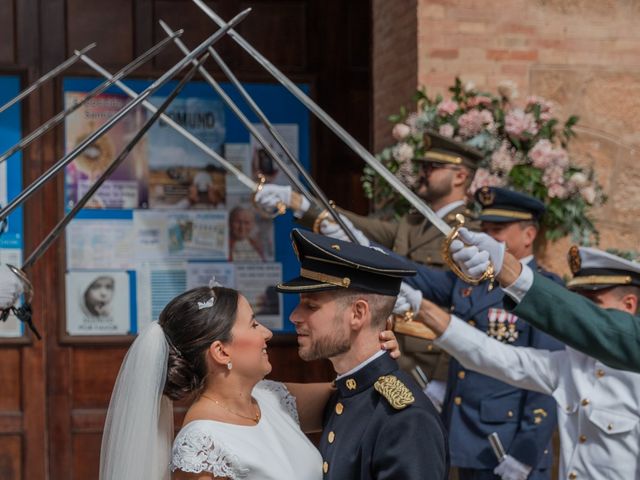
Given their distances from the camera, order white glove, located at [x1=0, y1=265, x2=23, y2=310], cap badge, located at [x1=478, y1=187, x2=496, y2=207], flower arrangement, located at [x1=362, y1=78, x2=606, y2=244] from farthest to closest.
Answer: flower arrangement, located at [x1=362, y1=78, x2=606, y2=244]
cap badge, located at [x1=478, y1=187, x2=496, y2=207]
white glove, located at [x1=0, y1=265, x2=23, y2=310]

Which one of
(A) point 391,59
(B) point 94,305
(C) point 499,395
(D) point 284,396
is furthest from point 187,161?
(D) point 284,396

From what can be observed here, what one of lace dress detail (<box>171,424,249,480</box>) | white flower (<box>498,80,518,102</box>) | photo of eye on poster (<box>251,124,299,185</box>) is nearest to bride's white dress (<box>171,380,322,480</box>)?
lace dress detail (<box>171,424,249,480</box>)

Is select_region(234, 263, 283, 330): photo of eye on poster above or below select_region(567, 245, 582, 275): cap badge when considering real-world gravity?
below

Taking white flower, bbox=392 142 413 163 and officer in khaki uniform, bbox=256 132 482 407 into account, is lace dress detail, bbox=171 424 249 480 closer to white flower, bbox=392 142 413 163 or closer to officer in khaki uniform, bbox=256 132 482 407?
officer in khaki uniform, bbox=256 132 482 407

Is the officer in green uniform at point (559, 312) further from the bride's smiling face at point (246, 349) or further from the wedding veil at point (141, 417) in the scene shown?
the wedding veil at point (141, 417)

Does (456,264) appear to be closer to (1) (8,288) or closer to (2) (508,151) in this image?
(1) (8,288)

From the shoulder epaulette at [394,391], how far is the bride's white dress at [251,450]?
1.07 feet

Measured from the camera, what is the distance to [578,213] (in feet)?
19.1

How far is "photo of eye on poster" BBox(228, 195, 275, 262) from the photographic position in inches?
273

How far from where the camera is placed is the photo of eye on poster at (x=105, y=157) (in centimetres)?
670

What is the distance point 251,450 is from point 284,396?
17.0 inches

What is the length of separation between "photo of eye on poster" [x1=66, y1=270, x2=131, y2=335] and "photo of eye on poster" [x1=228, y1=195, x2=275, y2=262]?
0.74 m

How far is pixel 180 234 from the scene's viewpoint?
22.5 feet

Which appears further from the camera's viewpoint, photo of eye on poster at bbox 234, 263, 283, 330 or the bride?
photo of eye on poster at bbox 234, 263, 283, 330
